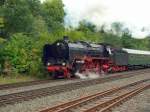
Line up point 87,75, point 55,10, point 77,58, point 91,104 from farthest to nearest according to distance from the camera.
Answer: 1. point 55,10
2. point 87,75
3. point 77,58
4. point 91,104

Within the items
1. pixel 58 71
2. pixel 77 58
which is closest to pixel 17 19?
pixel 77 58

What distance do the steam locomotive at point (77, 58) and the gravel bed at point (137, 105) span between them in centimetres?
1158

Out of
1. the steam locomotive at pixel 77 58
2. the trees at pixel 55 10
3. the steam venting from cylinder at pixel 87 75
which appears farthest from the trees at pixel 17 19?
the trees at pixel 55 10

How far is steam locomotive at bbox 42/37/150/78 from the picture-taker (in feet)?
95.1

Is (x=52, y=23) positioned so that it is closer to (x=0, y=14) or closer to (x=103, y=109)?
(x=0, y=14)

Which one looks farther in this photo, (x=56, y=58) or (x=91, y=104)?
(x=56, y=58)

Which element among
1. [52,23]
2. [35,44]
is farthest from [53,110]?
[52,23]

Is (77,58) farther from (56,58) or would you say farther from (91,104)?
(91,104)

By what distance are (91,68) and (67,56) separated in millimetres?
3963

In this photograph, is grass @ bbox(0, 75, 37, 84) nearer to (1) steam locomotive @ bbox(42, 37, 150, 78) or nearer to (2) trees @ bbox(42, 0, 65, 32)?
(1) steam locomotive @ bbox(42, 37, 150, 78)

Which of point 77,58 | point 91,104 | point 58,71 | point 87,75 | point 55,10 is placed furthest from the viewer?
point 55,10

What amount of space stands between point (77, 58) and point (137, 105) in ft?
51.5

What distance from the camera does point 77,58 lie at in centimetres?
3020

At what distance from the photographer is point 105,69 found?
3597cm
